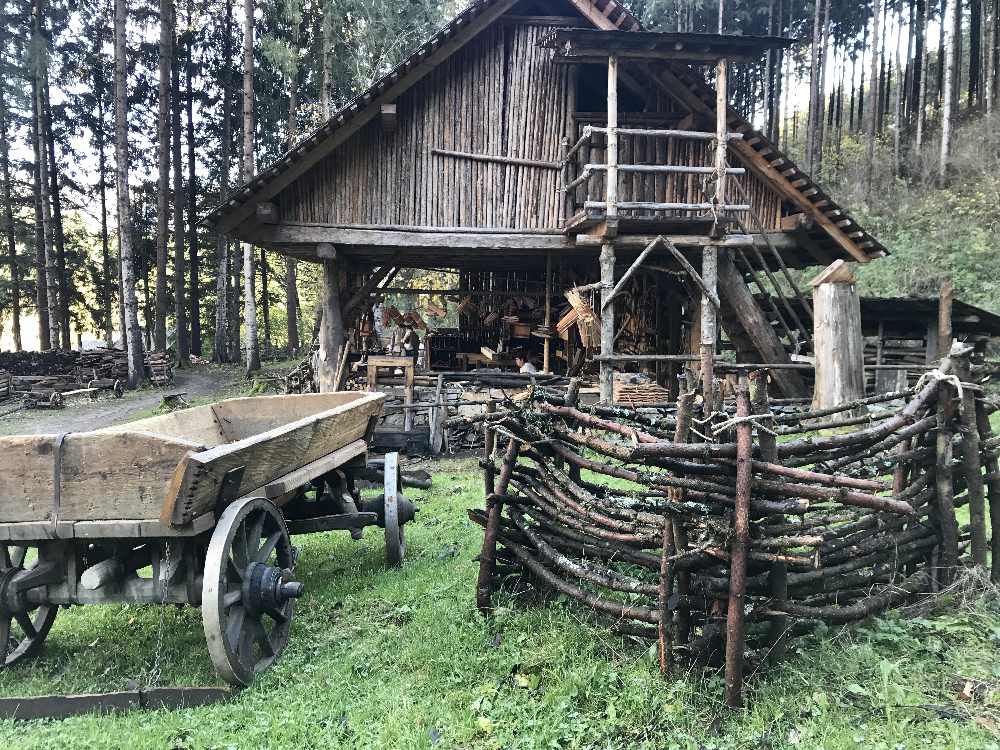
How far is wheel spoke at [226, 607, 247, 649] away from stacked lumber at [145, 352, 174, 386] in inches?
677

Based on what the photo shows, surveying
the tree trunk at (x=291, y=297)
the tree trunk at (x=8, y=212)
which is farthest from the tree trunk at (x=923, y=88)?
the tree trunk at (x=8, y=212)

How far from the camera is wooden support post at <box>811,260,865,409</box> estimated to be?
4.98m

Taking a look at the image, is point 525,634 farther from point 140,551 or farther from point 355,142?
point 355,142

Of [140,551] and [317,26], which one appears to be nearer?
[140,551]

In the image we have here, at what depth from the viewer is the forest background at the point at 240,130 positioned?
16.9 meters

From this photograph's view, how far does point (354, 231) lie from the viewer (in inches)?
376

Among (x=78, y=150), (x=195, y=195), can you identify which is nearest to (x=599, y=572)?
(x=195, y=195)

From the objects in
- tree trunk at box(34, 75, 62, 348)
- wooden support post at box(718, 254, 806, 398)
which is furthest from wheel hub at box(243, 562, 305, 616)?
tree trunk at box(34, 75, 62, 348)

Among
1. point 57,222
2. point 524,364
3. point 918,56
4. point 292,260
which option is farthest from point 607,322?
point 918,56

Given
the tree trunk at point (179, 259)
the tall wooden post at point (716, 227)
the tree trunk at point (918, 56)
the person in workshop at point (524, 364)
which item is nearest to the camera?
the tall wooden post at point (716, 227)

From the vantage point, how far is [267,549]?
3.63 meters

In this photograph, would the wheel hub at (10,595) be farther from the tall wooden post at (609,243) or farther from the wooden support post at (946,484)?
the tall wooden post at (609,243)

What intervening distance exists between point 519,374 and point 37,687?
8.52 metres

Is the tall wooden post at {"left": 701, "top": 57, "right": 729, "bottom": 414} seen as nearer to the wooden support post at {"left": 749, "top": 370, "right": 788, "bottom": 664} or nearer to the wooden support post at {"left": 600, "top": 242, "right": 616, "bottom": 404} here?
the wooden support post at {"left": 600, "top": 242, "right": 616, "bottom": 404}
